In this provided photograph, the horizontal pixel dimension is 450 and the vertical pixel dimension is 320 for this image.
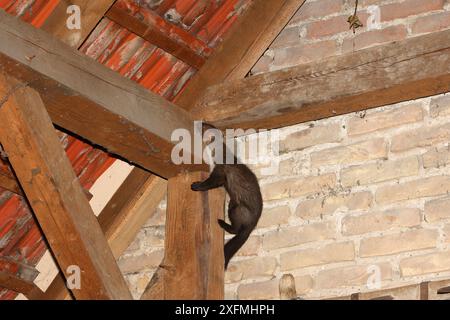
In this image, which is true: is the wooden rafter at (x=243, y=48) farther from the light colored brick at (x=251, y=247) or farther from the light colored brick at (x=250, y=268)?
the light colored brick at (x=250, y=268)

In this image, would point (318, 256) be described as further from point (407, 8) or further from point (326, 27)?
point (407, 8)

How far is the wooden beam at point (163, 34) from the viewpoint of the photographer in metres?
5.06

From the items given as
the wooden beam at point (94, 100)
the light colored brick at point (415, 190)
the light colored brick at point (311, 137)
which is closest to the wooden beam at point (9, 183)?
the wooden beam at point (94, 100)

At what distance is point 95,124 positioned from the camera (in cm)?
455

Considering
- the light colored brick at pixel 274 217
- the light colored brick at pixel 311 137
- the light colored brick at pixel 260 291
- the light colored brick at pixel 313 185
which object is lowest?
the light colored brick at pixel 260 291

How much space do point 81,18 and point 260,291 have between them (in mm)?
1770

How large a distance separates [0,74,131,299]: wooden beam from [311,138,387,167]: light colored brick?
5.06 feet

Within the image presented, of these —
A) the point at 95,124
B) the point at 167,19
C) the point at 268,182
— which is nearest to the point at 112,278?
the point at 95,124

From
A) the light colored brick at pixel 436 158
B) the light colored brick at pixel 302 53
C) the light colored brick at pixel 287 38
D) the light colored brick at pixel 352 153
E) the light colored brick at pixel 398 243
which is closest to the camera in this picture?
the light colored brick at pixel 398 243

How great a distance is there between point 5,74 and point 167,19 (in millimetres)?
1367

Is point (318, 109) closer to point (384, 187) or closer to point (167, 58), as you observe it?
point (384, 187)

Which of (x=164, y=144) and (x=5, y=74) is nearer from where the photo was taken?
(x=5, y=74)

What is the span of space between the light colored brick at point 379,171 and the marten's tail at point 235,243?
0.62m

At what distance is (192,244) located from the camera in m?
4.70
